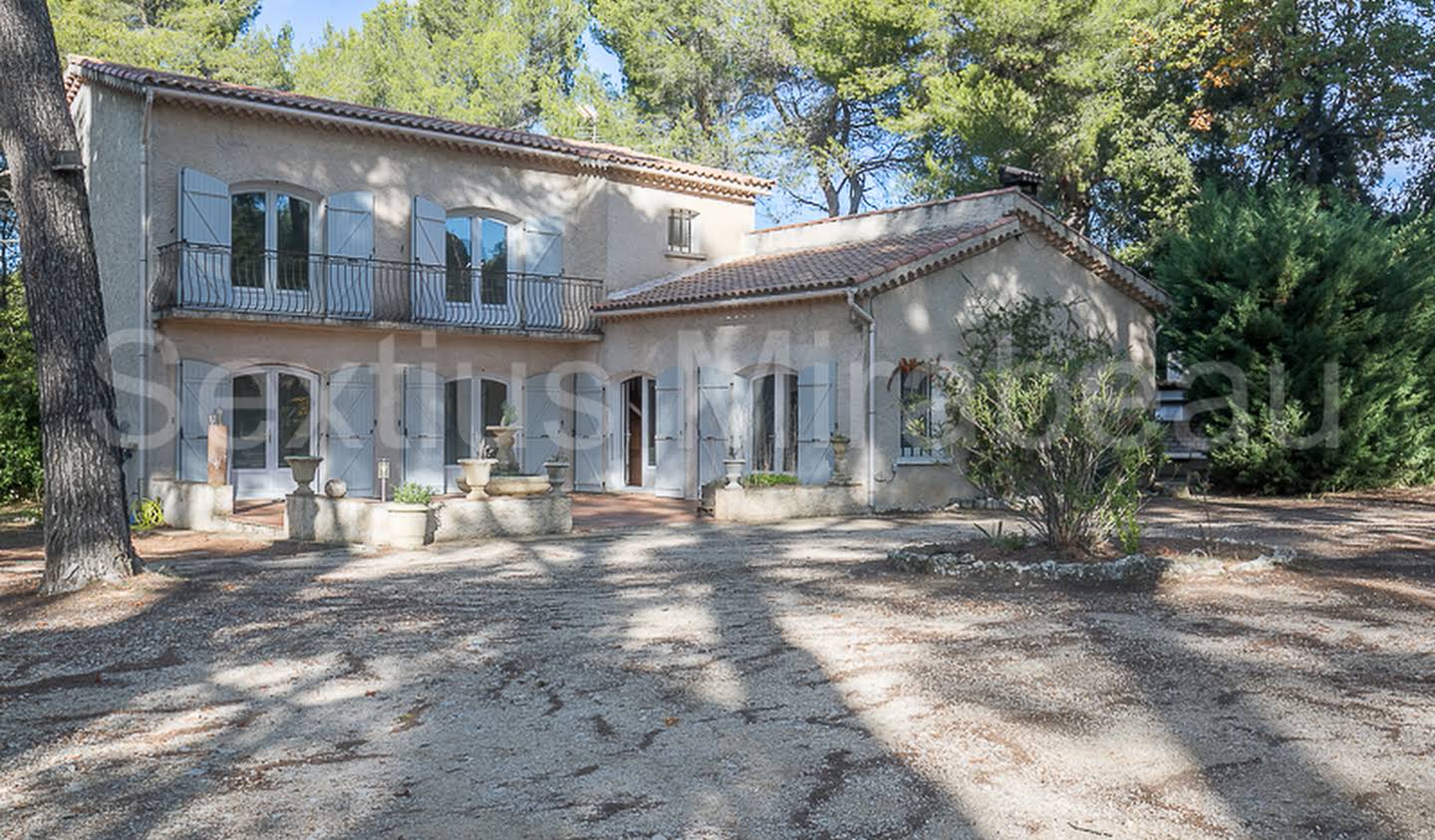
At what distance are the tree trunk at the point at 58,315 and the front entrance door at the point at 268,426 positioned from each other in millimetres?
7349

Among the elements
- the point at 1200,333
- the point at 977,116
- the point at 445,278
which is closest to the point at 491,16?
the point at 977,116

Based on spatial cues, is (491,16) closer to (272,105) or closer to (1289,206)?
(272,105)

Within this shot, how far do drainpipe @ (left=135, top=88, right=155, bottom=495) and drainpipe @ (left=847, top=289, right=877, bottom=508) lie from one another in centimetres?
908

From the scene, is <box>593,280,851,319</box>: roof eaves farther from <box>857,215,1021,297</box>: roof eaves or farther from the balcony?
the balcony

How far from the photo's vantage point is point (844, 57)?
87.8 feet

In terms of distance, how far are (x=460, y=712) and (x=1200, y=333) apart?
1559 centimetres

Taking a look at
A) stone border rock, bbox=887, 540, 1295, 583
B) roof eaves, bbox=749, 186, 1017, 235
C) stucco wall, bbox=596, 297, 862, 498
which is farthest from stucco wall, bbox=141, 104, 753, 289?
stone border rock, bbox=887, 540, 1295, 583

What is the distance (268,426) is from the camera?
16234 mm

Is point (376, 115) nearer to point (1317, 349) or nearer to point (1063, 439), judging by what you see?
point (1063, 439)

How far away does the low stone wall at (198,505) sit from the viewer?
13.4 metres

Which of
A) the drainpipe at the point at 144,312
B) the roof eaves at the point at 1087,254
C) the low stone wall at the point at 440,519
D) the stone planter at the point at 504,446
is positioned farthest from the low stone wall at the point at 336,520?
the roof eaves at the point at 1087,254

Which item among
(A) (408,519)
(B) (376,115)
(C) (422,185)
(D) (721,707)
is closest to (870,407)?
(A) (408,519)

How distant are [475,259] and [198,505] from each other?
6188 mm

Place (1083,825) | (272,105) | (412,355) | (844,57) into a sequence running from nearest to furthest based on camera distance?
(1083,825)
(272,105)
(412,355)
(844,57)
